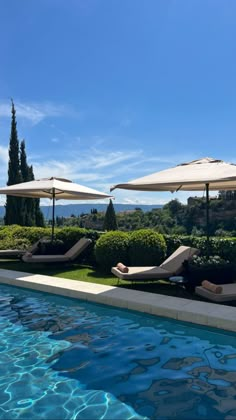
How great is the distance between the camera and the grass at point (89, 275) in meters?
7.84

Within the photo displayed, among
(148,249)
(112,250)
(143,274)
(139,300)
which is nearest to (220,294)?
(139,300)

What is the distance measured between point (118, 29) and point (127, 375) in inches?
436

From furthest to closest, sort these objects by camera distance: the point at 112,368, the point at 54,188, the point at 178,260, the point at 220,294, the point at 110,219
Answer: the point at 110,219 → the point at 54,188 → the point at 178,260 → the point at 220,294 → the point at 112,368

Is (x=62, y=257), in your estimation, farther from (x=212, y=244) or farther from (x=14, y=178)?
(x=14, y=178)

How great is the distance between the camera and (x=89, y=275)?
32.0 ft

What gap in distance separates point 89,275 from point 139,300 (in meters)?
3.27

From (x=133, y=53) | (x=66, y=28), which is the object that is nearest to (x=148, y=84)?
(x=133, y=53)

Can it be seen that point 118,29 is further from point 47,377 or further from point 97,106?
point 47,377

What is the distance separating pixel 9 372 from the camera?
4336 mm

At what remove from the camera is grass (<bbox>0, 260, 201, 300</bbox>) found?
7.84m

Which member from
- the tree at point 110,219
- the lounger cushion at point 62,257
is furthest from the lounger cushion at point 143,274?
the tree at point 110,219

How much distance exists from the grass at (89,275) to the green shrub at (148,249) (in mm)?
866

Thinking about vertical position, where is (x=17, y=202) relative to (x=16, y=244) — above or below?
above

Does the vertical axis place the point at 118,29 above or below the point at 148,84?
above
